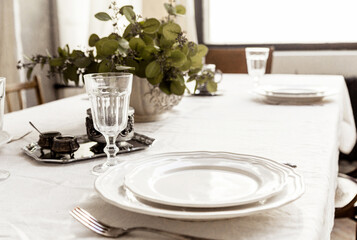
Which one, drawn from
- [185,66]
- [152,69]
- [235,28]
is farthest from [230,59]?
[152,69]

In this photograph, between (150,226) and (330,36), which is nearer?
(150,226)

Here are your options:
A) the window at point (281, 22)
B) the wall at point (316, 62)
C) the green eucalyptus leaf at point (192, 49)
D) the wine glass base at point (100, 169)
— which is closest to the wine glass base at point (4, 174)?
the wine glass base at point (100, 169)

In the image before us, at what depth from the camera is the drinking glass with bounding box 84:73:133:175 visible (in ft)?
2.40

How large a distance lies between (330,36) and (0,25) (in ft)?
6.75

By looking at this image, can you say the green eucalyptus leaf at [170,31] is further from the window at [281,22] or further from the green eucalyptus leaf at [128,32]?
the window at [281,22]

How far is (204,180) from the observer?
→ 66 centimetres

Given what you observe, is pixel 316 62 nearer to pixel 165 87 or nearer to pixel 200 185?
pixel 165 87

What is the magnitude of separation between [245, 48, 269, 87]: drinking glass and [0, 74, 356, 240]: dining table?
0.27 ft

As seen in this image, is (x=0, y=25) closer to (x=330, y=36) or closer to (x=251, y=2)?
(x=251, y=2)

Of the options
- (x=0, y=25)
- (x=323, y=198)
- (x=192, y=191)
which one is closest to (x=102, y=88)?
(x=192, y=191)

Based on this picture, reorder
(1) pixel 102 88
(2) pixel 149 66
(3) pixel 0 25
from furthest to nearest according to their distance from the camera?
(3) pixel 0 25, (2) pixel 149 66, (1) pixel 102 88

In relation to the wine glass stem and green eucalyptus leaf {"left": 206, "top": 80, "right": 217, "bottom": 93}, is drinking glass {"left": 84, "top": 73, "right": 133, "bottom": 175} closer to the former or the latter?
the wine glass stem

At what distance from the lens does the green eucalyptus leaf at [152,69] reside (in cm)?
105

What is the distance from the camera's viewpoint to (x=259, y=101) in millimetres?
1461
